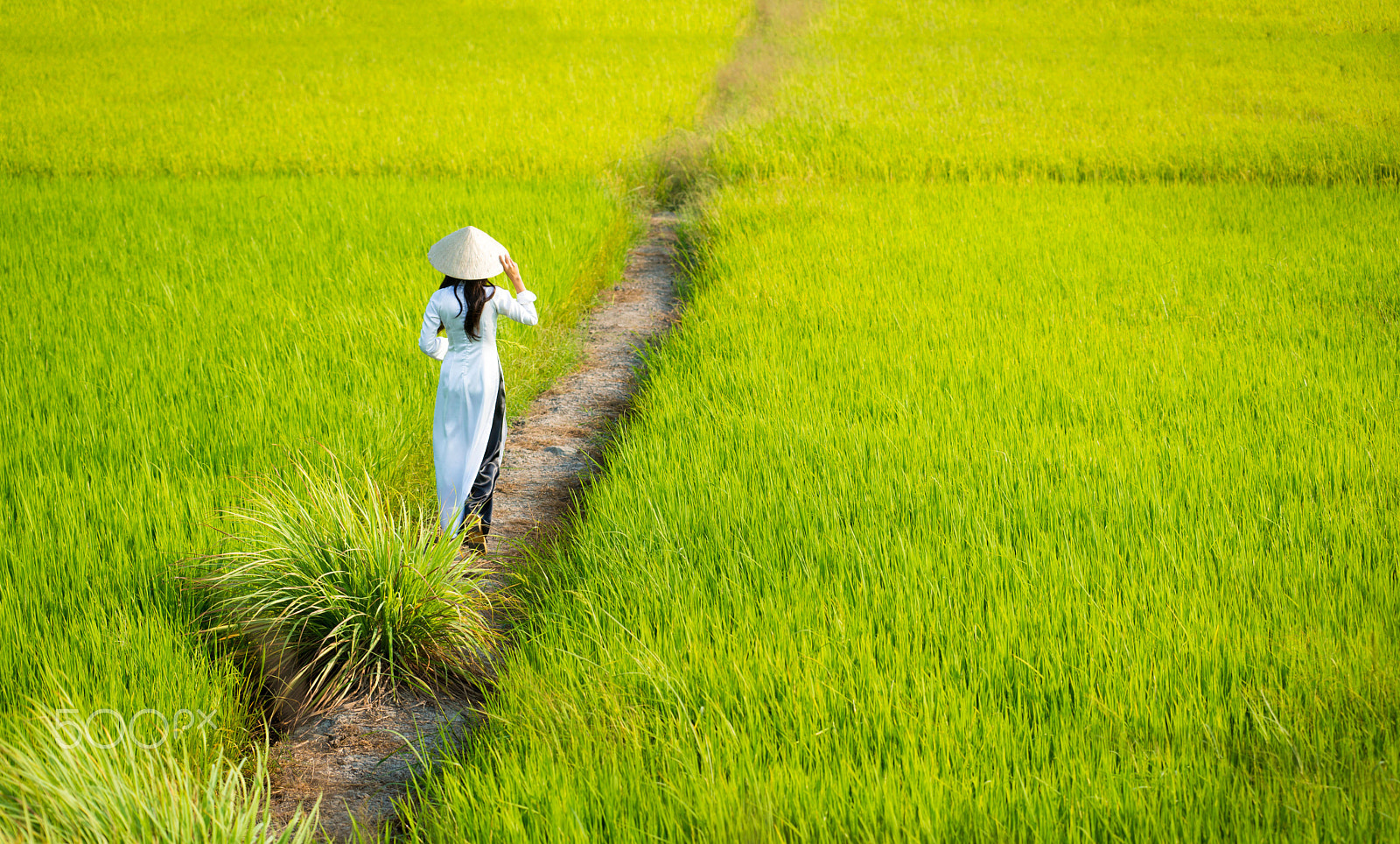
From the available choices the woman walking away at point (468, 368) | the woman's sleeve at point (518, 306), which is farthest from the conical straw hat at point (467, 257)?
the woman's sleeve at point (518, 306)

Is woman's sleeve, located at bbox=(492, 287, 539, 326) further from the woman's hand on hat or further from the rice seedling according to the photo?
the rice seedling

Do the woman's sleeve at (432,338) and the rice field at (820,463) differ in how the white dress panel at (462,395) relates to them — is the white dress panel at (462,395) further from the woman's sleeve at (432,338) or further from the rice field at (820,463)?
the rice field at (820,463)

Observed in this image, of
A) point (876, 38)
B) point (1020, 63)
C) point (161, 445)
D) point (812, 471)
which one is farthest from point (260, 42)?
point (812, 471)

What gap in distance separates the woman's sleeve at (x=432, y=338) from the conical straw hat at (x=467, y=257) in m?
0.16

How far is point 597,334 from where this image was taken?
5.79m

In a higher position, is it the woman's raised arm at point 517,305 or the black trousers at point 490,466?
the woman's raised arm at point 517,305

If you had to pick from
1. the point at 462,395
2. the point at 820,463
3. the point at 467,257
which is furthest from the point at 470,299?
the point at 820,463

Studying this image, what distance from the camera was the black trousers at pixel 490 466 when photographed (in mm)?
3188

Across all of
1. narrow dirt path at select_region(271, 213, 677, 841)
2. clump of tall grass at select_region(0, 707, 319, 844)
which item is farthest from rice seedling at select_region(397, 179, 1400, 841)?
clump of tall grass at select_region(0, 707, 319, 844)

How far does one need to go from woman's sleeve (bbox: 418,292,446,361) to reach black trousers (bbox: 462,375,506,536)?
0.83 ft

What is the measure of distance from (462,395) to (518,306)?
0.38 m

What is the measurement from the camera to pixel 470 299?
302cm

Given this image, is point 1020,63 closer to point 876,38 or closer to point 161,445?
point 876,38

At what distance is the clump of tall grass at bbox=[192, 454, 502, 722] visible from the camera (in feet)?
8.02
